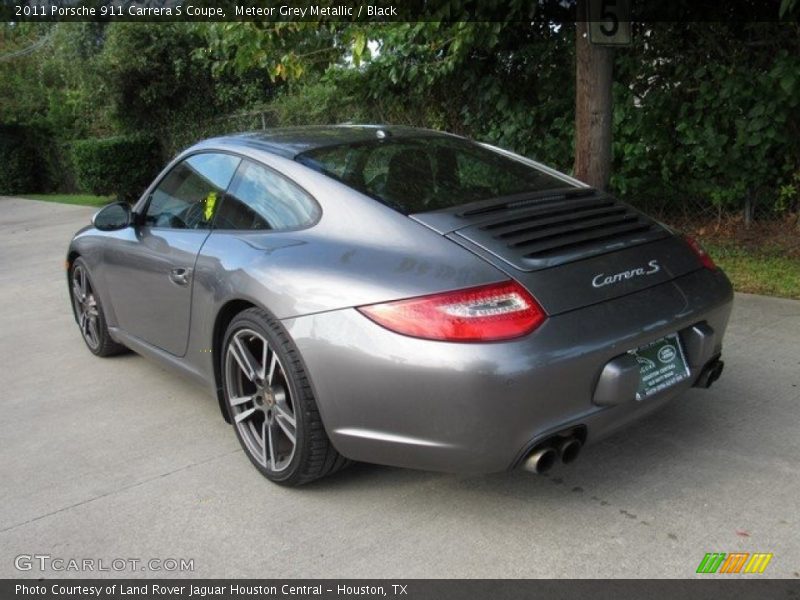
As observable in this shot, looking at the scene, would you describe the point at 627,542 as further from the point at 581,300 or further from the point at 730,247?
the point at 730,247

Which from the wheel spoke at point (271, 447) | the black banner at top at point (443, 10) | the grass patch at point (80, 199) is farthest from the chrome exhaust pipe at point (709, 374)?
the grass patch at point (80, 199)

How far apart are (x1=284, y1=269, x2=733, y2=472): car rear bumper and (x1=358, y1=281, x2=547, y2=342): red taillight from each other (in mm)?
35

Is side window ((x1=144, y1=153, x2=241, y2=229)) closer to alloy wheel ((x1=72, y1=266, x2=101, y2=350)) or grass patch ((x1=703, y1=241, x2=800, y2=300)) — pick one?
alloy wheel ((x1=72, y1=266, x2=101, y2=350))

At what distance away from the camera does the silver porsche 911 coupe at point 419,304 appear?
265 centimetres

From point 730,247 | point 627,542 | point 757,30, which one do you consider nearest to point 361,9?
point 757,30

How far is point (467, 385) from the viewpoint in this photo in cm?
258

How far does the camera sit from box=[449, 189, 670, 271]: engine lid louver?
2895mm

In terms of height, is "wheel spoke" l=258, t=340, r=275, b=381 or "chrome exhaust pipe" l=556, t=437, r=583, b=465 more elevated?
"wheel spoke" l=258, t=340, r=275, b=381

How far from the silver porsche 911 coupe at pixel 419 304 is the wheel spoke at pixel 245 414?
0.03m

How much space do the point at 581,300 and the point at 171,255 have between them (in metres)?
2.08

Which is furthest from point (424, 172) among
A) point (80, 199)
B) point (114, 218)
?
point (80, 199)

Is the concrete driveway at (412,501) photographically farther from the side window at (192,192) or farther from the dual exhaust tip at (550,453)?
the side window at (192,192)

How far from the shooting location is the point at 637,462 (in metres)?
3.31

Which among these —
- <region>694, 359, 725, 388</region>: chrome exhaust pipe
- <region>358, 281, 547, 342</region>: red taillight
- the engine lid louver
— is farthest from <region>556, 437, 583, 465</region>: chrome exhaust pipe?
<region>694, 359, 725, 388</region>: chrome exhaust pipe
